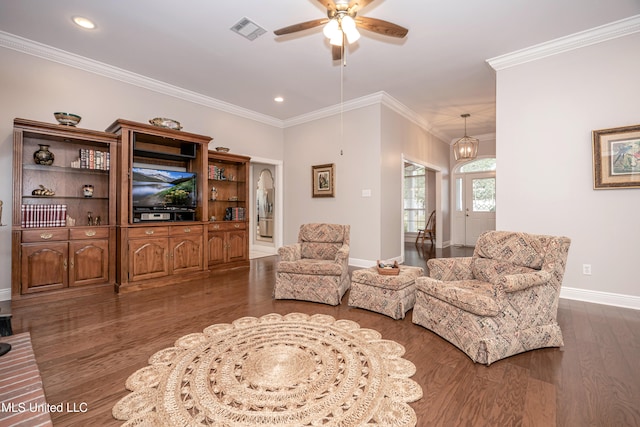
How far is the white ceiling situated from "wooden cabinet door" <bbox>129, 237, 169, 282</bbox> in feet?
8.12

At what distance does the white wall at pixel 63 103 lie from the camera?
3.28m

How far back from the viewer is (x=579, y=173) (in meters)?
3.27

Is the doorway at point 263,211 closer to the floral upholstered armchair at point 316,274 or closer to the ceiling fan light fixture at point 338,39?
the floral upholstered armchair at point 316,274

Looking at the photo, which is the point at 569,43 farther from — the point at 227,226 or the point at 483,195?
the point at 227,226

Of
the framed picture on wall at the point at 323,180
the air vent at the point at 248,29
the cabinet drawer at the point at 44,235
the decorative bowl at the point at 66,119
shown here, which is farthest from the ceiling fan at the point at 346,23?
the cabinet drawer at the point at 44,235

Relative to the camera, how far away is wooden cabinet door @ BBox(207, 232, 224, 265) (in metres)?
4.71

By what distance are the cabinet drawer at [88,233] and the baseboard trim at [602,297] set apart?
574 centimetres

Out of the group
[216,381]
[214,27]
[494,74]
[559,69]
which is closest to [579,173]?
[559,69]

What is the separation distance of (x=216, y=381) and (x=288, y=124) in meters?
5.57

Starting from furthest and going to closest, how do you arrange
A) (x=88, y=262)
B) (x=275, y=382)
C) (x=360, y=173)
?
(x=360, y=173) → (x=88, y=262) → (x=275, y=382)

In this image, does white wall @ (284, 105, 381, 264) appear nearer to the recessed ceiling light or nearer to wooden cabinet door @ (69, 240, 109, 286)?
wooden cabinet door @ (69, 240, 109, 286)

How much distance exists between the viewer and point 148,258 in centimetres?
388

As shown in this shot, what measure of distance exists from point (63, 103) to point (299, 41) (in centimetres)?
316

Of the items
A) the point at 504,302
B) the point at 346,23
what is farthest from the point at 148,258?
the point at 504,302
